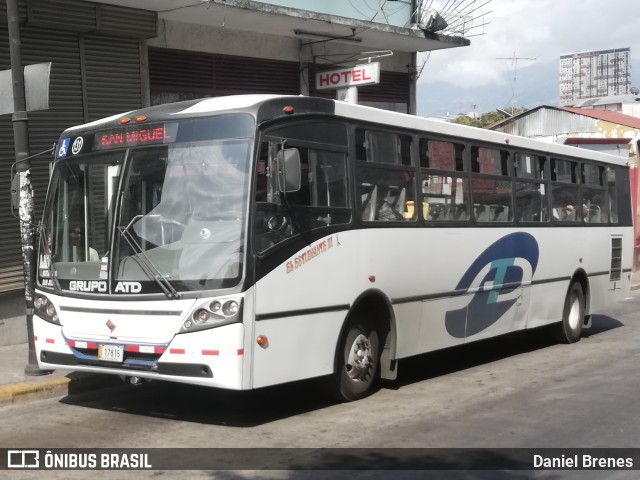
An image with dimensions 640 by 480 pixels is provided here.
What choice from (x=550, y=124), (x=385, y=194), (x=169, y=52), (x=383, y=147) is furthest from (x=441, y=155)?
(x=550, y=124)

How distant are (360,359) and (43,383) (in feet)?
10.9

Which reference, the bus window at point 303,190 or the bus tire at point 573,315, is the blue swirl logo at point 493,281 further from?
the bus window at point 303,190

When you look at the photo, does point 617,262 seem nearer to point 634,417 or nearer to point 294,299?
point 634,417

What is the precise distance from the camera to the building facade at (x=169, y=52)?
12812 mm

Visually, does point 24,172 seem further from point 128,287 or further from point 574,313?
point 574,313

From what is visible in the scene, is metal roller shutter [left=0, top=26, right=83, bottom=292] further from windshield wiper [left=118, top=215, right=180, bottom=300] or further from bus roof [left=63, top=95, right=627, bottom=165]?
windshield wiper [left=118, top=215, right=180, bottom=300]

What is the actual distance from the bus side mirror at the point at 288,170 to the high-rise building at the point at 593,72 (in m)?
180

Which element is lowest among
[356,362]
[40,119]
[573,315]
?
[573,315]

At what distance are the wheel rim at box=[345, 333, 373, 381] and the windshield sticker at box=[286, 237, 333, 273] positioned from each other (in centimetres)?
109

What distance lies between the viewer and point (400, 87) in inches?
819

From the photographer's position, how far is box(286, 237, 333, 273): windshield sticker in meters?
7.94

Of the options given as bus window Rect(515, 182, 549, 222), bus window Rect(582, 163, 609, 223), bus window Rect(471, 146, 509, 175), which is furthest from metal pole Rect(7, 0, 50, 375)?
bus window Rect(582, 163, 609, 223)

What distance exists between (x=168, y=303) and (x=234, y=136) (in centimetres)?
153

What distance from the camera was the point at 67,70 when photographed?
1358 cm
